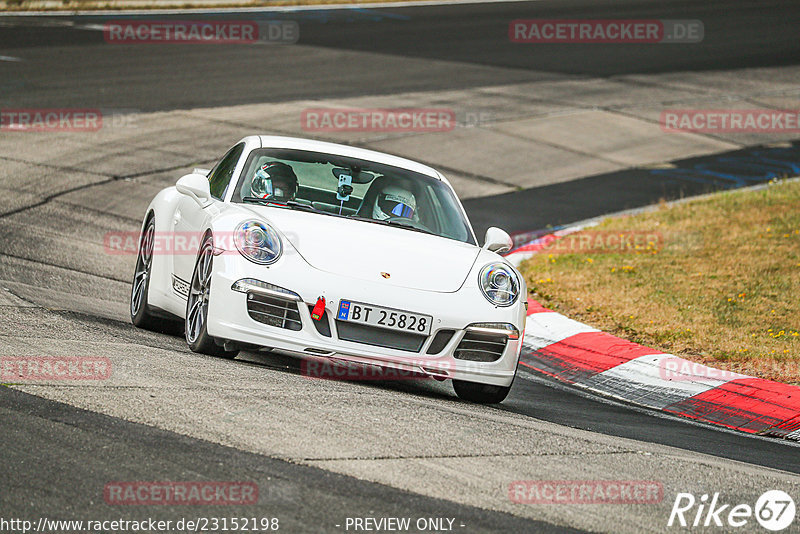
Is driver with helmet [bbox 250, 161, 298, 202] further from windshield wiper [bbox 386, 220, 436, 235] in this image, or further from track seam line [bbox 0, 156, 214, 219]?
track seam line [bbox 0, 156, 214, 219]

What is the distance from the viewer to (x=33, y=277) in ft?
29.0

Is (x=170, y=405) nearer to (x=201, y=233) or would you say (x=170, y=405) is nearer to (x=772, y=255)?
(x=201, y=233)

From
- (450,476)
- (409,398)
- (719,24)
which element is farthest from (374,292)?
(719,24)

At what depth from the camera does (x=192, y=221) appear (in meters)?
7.44

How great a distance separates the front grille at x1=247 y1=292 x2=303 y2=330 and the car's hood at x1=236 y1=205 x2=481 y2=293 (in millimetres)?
303

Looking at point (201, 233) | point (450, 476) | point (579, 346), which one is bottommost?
point (579, 346)

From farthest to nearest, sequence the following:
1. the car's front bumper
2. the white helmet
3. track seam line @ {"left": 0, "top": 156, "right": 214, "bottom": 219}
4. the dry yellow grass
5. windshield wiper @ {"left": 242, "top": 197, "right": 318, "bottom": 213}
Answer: track seam line @ {"left": 0, "top": 156, "right": 214, "bottom": 219} → the dry yellow grass → the white helmet → windshield wiper @ {"left": 242, "top": 197, "right": 318, "bottom": 213} → the car's front bumper

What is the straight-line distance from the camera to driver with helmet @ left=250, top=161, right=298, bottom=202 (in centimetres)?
740

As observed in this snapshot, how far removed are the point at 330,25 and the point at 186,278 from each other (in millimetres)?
22115

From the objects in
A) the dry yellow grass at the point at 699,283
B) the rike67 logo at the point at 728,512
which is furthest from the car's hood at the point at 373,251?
the dry yellow grass at the point at 699,283

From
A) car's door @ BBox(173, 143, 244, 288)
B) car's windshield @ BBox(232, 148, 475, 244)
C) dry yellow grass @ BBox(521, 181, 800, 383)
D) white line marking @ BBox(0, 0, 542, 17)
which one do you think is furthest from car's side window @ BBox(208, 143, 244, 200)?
white line marking @ BBox(0, 0, 542, 17)

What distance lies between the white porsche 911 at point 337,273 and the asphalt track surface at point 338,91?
0.48 meters

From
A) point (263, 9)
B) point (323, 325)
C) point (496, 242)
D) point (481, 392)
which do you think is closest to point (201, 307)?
point (323, 325)

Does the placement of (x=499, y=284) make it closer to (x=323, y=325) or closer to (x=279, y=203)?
(x=323, y=325)
